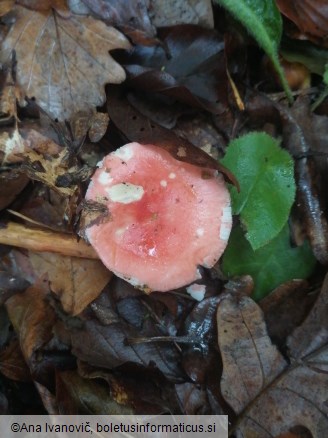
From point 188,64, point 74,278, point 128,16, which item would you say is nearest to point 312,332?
point 74,278

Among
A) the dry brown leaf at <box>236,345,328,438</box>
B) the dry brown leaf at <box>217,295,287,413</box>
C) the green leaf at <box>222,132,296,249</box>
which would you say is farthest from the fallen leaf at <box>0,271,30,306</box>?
the dry brown leaf at <box>236,345,328,438</box>

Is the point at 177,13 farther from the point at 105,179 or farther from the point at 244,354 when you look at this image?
the point at 244,354

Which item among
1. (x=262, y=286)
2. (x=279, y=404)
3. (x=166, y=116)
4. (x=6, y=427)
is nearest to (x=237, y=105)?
(x=166, y=116)

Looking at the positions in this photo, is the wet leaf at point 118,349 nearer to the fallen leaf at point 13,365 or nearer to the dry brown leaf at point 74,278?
the dry brown leaf at point 74,278

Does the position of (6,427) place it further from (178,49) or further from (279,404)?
(178,49)

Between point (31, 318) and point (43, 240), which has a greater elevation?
point (43, 240)

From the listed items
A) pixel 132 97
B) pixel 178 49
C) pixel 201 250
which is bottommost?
pixel 201 250
